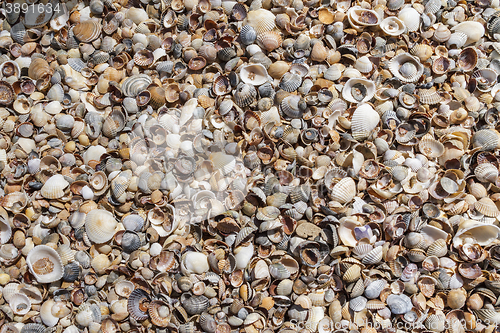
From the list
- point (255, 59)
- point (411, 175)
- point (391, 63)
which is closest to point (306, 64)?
point (255, 59)

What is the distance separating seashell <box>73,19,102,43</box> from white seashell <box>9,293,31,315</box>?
202 centimetres

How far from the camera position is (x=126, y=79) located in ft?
8.87

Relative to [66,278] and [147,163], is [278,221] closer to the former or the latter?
[147,163]

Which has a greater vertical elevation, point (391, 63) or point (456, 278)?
point (391, 63)

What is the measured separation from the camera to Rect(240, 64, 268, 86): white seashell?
263 centimetres

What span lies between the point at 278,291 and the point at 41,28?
298cm

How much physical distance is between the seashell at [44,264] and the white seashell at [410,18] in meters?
3.13

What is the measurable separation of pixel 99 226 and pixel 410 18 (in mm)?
2882

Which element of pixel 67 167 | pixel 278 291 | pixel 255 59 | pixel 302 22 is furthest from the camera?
pixel 302 22

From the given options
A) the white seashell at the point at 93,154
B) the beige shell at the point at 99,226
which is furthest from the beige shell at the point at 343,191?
the white seashell at the point at 93,154

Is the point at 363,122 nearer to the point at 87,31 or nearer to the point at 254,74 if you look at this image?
the point at 254,74

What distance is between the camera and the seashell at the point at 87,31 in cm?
291

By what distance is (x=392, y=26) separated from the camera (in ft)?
9.34

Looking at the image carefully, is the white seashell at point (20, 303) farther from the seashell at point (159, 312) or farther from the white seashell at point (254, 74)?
the white seashell at point (254, 74)
